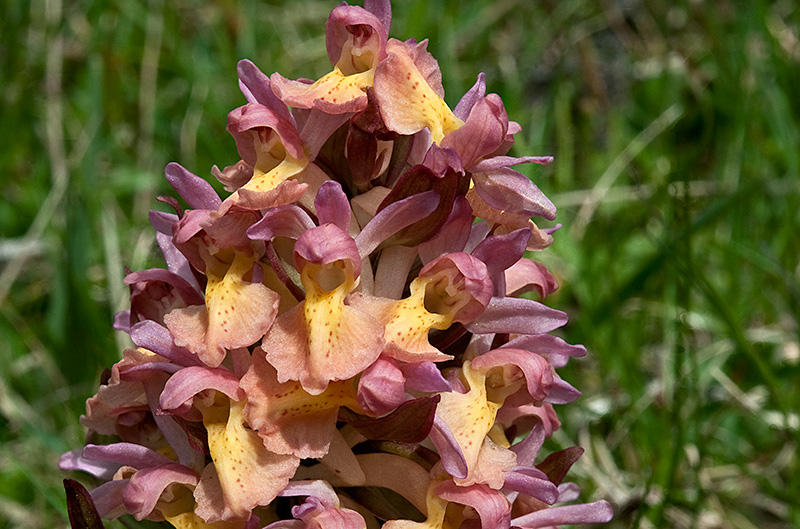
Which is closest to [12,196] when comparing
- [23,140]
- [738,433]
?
[23,140]

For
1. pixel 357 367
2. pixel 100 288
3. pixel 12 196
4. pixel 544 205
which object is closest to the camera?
pixel 357 367

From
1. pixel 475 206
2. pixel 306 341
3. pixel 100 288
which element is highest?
pixel 475 206

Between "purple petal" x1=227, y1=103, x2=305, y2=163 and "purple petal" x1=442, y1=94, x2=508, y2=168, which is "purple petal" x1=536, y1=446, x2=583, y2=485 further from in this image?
"purple petal" x1=227, y1=103, x2=305, y2=163

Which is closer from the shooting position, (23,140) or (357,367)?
(357,367)

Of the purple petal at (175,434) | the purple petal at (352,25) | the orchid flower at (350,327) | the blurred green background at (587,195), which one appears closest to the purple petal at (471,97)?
the orchid flower at (350,327)

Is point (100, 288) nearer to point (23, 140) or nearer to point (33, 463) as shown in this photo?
point (33, 463)

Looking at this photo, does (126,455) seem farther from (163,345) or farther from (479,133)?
(479,133)
